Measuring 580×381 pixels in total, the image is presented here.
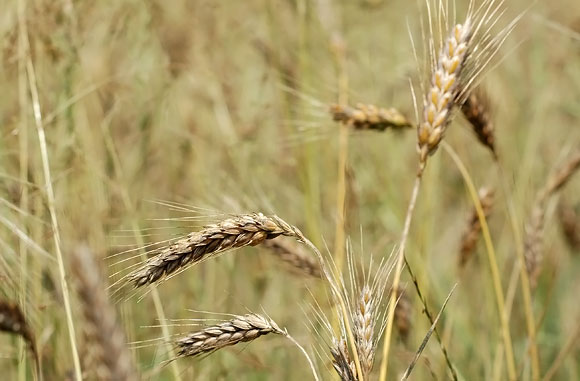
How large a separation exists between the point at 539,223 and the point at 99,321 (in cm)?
138

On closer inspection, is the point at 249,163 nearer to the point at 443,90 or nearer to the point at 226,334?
the point at 443,90

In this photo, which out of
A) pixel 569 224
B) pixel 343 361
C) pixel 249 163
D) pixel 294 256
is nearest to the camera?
pixel 343 361

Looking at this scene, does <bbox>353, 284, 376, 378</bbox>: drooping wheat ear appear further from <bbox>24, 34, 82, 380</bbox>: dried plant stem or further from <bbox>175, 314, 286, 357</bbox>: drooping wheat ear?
<bbox>24, 34, 82, 380</bbox>: dried plant stem

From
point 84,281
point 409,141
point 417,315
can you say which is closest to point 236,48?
point 409,141

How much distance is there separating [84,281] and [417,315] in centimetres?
140

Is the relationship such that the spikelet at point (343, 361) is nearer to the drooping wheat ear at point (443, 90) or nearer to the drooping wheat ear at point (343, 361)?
the drooping wheat ear at point (343, 361)

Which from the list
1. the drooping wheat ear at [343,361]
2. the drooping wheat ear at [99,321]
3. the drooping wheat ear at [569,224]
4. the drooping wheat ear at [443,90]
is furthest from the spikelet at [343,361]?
the drooping wheat ear at [569,224]

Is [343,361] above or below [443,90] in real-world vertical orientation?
below

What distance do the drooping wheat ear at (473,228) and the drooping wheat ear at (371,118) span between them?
0.38 m

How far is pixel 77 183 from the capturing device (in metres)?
2.07

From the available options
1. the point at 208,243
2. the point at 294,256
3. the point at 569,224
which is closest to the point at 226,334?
the point at 208,243

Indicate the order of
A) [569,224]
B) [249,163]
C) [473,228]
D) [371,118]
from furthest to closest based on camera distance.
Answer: [249,163], [569,224], [473,228], [371,118]

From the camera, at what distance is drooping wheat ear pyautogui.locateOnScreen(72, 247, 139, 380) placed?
64cm

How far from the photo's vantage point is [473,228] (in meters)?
1.82
